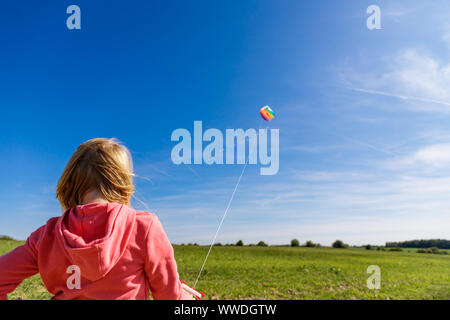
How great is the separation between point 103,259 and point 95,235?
17cm

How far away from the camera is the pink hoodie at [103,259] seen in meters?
1.95

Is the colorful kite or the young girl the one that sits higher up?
the colorful kite

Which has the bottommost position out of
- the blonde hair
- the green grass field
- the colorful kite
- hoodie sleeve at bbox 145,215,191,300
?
the green grass field

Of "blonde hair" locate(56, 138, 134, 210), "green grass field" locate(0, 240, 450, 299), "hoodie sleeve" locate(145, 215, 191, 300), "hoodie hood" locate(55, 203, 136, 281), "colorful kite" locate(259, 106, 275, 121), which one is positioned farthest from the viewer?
"green grass field" locate(0, 240, 450, 299)

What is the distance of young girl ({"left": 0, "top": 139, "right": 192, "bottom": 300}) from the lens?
1940mm

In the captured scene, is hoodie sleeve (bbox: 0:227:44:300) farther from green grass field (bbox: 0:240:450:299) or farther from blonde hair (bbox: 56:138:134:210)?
green grass field (bbox: 0:240:450:299)

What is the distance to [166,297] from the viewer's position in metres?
2.08

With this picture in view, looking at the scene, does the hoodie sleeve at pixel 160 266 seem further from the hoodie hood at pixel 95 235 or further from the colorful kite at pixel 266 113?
the colorful kite at pixel 266 113

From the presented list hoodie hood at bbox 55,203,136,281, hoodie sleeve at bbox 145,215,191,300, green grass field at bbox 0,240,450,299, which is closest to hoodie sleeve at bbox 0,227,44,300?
hoodie hood at bbox 55,203,136,281

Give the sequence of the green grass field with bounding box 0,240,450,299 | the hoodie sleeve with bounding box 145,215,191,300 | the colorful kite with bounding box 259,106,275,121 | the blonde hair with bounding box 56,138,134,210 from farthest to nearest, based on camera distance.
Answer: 1. the green grass field with bounding box 0,240,450,299
2. the colorful kite with bounding box 259,106,275,121
3. the blonde hair with bounding box 56,138,134,210
4. the hoodie sleeve with bounding box 145,215,191,300
